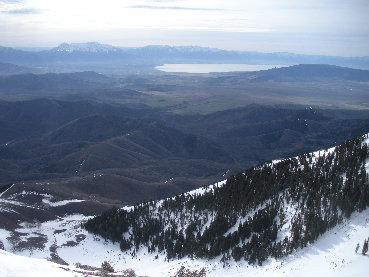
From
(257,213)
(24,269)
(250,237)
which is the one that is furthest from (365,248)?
(24,269)

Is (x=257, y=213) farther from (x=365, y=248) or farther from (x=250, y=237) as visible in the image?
(x=365, y=248)

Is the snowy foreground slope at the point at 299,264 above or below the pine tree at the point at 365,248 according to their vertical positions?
below

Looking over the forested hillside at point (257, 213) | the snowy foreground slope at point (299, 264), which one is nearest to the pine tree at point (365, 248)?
the snowy foreground slope at point (299, 264)

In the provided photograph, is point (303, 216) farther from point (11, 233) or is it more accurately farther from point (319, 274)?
point (11, 233)

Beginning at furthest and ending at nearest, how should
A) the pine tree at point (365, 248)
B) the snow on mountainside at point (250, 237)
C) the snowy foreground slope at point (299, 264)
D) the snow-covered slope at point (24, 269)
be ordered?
1. the snow on mountainside at point (250, 237)
2. the pine tree at point (365, 248)
3. the snowy foreground slope at point (299, 264)
4. the snow-covered slope at point (24, 269)

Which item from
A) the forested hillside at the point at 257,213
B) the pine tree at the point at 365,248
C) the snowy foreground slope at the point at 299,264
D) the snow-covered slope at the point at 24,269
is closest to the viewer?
the snow-covered slope at the point at 24,269

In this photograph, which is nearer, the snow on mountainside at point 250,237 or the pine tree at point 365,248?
the pine tree at point 365,248

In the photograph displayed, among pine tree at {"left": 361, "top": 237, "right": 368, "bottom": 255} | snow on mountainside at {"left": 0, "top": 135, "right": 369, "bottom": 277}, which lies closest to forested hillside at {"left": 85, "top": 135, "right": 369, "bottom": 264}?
snow on mountainside at {"left": 0, "top": 135, "right": 369, "bottom": 277}

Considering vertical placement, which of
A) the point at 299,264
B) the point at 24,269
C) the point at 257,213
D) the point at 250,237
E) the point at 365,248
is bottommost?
the point at 250,237

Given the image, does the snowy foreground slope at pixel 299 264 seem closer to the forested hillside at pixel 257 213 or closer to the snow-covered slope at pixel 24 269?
the snow-covered slope at pixel 24 269
